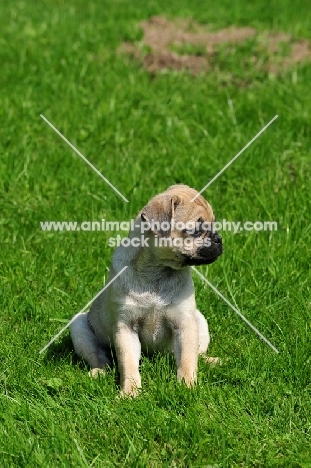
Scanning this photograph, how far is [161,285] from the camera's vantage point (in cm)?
504

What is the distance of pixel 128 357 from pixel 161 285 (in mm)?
484

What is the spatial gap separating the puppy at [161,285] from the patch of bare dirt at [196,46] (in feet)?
16.4

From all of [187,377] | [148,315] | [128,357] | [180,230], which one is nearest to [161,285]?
[148,315]

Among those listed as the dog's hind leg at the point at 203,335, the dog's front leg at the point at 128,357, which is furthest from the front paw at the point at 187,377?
the dog's hind leg at the point at 203,335

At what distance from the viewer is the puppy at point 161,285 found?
16.0 feet

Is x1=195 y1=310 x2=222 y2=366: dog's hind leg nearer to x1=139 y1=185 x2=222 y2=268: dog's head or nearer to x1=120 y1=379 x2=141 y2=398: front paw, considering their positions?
x1=139 y1=185 x2=222 y2=268: dog's head

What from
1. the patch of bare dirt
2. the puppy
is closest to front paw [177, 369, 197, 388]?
the puppy

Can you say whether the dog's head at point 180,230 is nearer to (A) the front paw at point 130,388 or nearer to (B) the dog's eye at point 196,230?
(B) the dog's eye at point 196,230

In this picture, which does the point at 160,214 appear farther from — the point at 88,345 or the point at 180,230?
the point at 88,345

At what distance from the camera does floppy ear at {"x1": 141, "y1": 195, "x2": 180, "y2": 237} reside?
4.81 m

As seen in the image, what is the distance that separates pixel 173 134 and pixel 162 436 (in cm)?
446

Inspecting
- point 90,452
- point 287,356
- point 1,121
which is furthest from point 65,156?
point 90,452

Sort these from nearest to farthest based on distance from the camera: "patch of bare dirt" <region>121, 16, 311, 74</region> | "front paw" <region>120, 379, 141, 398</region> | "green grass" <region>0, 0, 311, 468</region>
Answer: "green grass" <region>0, 0, 311, 468</region> < "front paw" <region>120, 379, 141, 398</region> < "patch of bare dirt" <region>121, 16, 311, 74</region>

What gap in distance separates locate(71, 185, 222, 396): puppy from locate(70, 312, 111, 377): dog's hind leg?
1 cm
